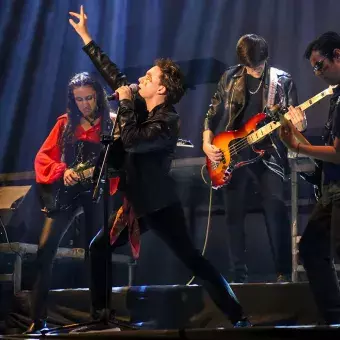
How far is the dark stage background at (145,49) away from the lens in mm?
5320

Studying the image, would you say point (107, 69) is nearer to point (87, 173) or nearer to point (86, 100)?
point (86, 100)

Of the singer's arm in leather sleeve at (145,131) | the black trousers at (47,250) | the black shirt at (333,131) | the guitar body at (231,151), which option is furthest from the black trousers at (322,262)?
the black trousers at (47,250)

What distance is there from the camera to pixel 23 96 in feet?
20.0

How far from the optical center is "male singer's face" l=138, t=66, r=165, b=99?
3.15 metres

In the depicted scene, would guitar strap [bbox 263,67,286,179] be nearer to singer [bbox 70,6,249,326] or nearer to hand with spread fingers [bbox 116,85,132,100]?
singer [bbox 70,6,249,326]

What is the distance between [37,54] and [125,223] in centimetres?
354

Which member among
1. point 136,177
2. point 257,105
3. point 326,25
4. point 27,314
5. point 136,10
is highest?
point 136,10

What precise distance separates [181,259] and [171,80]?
0.99 meters

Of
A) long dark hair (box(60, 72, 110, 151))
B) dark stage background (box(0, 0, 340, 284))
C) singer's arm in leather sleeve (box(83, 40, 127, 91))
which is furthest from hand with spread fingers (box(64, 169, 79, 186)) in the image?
dark stage background (box(0, 0, 340, 284))

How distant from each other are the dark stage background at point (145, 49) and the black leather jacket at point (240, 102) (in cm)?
108

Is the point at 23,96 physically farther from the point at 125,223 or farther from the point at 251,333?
the point at 251,333

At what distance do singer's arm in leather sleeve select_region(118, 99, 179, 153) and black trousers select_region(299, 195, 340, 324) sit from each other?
87cm

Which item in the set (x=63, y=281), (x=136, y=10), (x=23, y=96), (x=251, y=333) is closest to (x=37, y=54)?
(x=23, y=96)

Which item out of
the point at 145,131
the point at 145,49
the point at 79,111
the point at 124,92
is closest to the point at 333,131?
the point at 145,131
